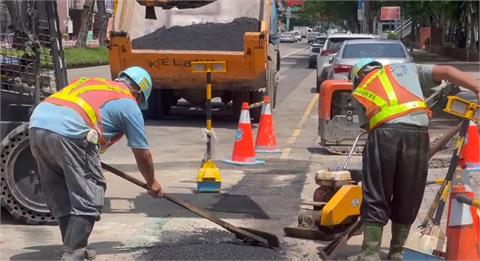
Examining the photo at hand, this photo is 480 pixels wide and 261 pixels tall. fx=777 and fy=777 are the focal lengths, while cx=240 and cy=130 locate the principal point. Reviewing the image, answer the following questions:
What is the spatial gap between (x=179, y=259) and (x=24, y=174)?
183 centimetres

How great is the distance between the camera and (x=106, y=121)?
5160 millimetres

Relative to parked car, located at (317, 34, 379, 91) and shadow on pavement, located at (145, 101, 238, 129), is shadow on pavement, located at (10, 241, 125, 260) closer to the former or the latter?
shadow on pavement, located at (145, 101, 238, 129)

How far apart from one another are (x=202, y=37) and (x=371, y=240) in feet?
29.8

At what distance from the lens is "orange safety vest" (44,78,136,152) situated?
5.05 meters

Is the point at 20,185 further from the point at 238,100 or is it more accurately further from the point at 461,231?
the point at 238,100

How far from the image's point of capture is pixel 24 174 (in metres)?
6.87

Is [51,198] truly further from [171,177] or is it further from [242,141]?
[242,141]

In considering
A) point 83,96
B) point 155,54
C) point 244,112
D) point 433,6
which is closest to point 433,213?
point 83,96

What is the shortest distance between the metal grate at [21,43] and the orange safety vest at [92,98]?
2018 mm

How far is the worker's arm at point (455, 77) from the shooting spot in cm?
529

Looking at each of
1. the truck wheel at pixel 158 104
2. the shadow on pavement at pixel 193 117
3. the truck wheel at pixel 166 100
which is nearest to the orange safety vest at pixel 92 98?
the shadow on pavement at pixel 193 117

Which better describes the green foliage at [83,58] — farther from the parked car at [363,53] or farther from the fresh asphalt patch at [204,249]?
the fresh asphalt patch at [204,249]

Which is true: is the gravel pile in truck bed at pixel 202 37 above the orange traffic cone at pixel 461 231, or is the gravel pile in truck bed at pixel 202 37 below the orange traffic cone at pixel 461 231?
above

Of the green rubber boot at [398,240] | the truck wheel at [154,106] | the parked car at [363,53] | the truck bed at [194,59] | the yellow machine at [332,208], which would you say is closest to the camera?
the green rubber boot at [398,240]
